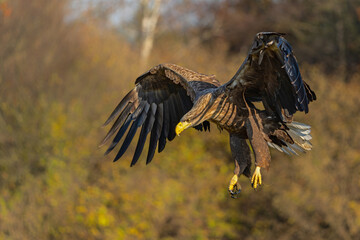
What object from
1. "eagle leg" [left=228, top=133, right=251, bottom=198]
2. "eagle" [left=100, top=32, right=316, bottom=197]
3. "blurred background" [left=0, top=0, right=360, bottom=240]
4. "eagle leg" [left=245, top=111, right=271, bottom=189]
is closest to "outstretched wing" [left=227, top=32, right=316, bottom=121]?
"eagle" [left=100, top=32, right=316, bottom=197]

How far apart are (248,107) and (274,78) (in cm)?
43

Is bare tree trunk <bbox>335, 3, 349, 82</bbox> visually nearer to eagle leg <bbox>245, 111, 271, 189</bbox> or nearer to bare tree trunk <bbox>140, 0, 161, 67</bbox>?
bare tree trunk <bbox>140, 0, 161, 67</bbox>

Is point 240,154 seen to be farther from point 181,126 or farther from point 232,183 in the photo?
point 181,126

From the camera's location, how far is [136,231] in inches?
573

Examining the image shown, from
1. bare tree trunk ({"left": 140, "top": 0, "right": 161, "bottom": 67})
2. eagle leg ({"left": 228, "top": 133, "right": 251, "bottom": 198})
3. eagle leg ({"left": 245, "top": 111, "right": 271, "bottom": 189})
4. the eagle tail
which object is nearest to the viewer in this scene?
eagle leg ({"left": 245, "top": 111, "right": 271, "bottom": 189})

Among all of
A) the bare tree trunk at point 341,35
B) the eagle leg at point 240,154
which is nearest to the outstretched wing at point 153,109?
the eagle leg at point 240,154

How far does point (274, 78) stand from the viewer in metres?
6.06

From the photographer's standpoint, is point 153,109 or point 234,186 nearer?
point 234,186

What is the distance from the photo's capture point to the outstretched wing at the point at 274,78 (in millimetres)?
5531

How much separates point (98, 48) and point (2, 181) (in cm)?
531

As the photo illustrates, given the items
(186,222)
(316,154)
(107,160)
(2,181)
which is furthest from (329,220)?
(2,181)

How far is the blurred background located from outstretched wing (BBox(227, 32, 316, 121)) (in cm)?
865

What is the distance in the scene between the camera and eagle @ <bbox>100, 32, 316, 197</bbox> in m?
5.66

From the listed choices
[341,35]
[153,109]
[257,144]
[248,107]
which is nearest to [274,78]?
[248,107]
